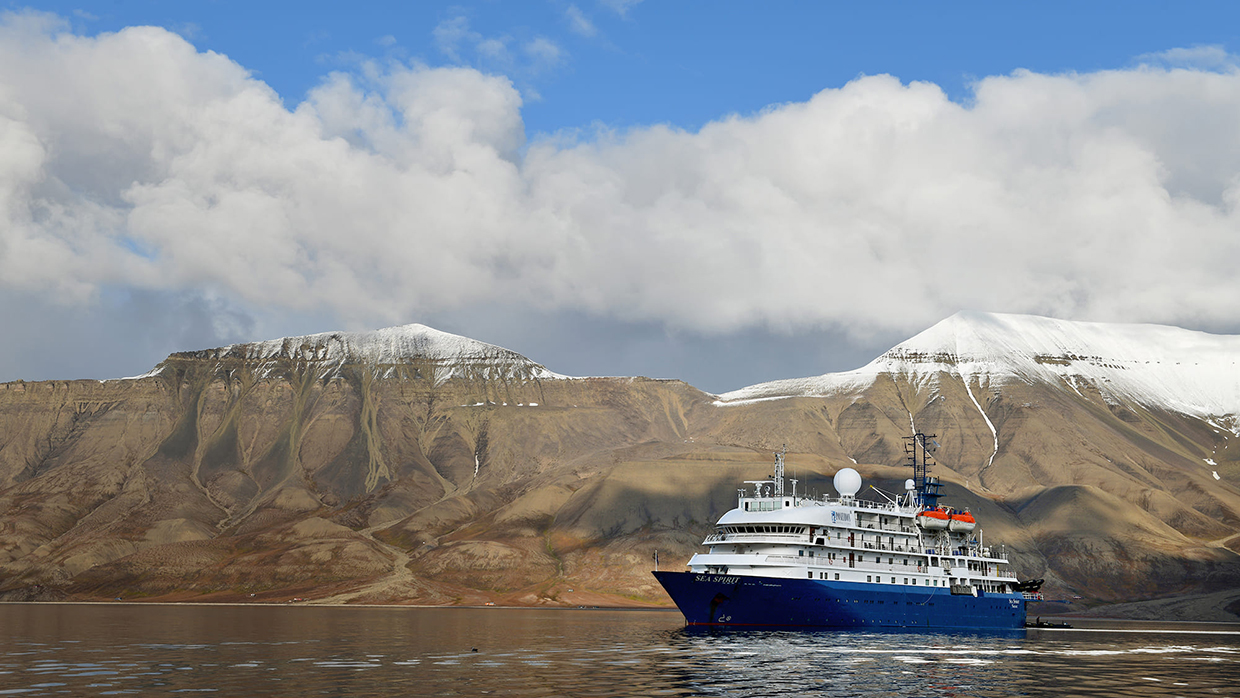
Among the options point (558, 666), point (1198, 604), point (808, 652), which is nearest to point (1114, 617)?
point (1198, 604)

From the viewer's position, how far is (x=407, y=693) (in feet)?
167

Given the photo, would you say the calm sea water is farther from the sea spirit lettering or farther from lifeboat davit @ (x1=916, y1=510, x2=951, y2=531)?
lifeboat davit @ (x1=916, y1=510, x2=951, y2=531)

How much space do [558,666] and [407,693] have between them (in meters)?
14.5

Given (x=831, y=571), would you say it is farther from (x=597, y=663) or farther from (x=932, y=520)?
(x=597, y=663)

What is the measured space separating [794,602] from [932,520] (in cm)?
2369

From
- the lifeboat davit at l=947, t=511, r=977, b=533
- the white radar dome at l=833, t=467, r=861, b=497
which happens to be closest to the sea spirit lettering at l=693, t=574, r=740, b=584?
the white radar dome at l=833, t=467, r=861, b=497

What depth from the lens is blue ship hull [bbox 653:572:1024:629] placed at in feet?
304

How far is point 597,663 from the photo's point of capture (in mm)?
65750

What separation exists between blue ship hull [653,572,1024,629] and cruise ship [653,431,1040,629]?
0.27 ft

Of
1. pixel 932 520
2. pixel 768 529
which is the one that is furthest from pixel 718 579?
pixel 932 520

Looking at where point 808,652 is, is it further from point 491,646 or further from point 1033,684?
point 491,646

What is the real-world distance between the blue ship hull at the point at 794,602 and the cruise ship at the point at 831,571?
83mm

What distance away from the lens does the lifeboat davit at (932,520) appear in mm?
110562

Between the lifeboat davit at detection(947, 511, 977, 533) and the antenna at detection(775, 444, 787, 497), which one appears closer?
the antenna at detection(775, 444, 787, 497)
